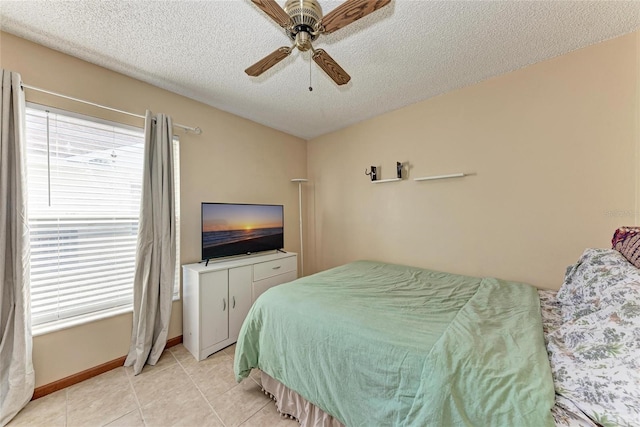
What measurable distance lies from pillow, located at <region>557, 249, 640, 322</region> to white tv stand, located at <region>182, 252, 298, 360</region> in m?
2.44

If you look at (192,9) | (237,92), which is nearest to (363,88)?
(237,92)

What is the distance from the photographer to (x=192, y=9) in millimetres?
1428

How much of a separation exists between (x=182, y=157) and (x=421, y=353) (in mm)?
2629

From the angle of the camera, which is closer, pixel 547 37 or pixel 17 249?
pixel 17 249

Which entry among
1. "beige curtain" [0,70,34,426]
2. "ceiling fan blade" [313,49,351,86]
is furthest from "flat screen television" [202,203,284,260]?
"ceiling fan blade" [313,49,351,86]

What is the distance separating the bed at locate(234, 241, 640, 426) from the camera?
0.85 metres

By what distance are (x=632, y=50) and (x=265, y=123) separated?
10.8ft

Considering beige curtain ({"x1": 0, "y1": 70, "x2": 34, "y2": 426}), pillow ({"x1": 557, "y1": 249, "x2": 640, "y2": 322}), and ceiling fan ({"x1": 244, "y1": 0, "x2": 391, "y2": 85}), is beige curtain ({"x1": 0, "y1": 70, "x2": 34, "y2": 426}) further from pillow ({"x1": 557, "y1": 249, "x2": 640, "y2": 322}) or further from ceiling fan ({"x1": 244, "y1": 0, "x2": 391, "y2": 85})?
pillow ({"x1": 557, "y1": 249, "x2": 640, "y2": 322})

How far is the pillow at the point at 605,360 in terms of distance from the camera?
0.72m

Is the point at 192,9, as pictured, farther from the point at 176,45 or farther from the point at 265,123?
the point at 265,123

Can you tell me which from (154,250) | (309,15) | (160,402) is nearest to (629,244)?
(309,15)

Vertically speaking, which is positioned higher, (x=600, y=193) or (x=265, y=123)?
(x=265, y=123)

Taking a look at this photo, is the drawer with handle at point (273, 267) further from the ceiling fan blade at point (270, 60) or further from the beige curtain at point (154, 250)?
the ceiling fan blade at point (270, 60)

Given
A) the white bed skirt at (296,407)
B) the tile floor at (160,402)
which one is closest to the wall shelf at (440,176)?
the white bed skirt at (296,407)
